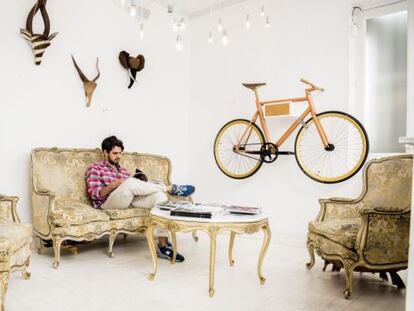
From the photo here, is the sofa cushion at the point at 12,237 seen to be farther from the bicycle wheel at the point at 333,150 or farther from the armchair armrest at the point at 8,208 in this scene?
the bicycle wheel at the point at 333,150

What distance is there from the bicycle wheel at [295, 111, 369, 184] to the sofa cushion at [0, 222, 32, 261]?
2601 mm

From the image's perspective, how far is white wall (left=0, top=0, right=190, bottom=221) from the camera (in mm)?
3201

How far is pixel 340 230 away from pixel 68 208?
2.11m

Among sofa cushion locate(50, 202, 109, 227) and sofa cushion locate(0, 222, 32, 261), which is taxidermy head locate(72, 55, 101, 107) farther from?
sofa cushion locate(0, 222, 32, 261)

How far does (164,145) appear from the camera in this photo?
4.62m

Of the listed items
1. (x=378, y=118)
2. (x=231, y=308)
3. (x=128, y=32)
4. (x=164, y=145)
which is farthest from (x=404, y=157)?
(x=128, y=32)

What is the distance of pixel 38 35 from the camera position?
129 inches

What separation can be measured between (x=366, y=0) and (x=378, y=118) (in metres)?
1.17

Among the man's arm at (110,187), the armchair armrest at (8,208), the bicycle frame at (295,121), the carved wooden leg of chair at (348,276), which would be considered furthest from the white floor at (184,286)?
the bicycle frame at (295,121)

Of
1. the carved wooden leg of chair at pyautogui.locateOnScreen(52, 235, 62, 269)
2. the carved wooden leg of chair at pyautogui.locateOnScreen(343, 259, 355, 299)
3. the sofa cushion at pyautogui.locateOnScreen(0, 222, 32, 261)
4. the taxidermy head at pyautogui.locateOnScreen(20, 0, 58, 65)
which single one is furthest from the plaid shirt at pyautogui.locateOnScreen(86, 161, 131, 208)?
the carved wooden leg of chair at pyautogui.locateOnScreen(343, 259, 355, 299)

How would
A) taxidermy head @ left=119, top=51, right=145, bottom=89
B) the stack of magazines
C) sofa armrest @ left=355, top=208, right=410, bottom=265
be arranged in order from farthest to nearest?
taxidermy head @ left=119, top=51, right=145, bottom=89
the stack of magazines
sofa armrest @ left=355, top=208, right=410, bottom=265

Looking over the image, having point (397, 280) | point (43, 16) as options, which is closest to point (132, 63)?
point (43, 16)

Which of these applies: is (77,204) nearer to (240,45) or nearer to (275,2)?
(240,45)

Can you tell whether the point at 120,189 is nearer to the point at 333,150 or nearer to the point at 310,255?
the point at 310,255
